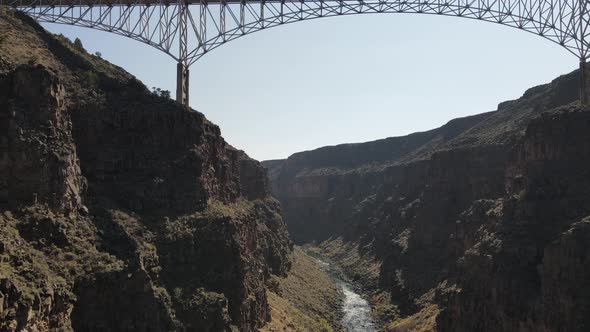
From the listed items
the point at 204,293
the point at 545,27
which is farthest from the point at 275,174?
the point at 204,293

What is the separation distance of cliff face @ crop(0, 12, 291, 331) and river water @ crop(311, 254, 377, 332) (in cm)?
1499

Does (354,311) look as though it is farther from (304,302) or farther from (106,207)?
(106,207)

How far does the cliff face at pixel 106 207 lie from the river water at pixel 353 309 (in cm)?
1499

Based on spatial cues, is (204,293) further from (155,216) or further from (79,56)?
(79,56)

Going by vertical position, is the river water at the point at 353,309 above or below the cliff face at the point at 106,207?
below

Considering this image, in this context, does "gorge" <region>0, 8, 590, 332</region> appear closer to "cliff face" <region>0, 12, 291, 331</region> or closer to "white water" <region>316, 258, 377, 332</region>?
"cliff face" <region>0, 12, 291, 331</region>

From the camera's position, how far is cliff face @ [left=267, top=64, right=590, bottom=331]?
128ft

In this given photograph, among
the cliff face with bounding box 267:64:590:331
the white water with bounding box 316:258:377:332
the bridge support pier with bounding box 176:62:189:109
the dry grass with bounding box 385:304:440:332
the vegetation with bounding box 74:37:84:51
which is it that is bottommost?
the white water with bounding box 316:258:377:332

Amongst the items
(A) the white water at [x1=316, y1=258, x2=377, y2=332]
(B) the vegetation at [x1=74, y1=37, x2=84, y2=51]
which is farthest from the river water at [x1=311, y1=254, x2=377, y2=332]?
(B) the vegetation at [x1=74, y1=37, x2=84, y2=51]

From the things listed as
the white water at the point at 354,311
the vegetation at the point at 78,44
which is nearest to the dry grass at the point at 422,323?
the white water at the point at 354,311

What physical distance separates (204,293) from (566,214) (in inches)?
1148

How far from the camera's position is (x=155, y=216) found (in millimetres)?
37281

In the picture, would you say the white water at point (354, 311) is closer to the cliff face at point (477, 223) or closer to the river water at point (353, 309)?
the river water at point (353, 309)

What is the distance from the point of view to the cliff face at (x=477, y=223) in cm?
3897
